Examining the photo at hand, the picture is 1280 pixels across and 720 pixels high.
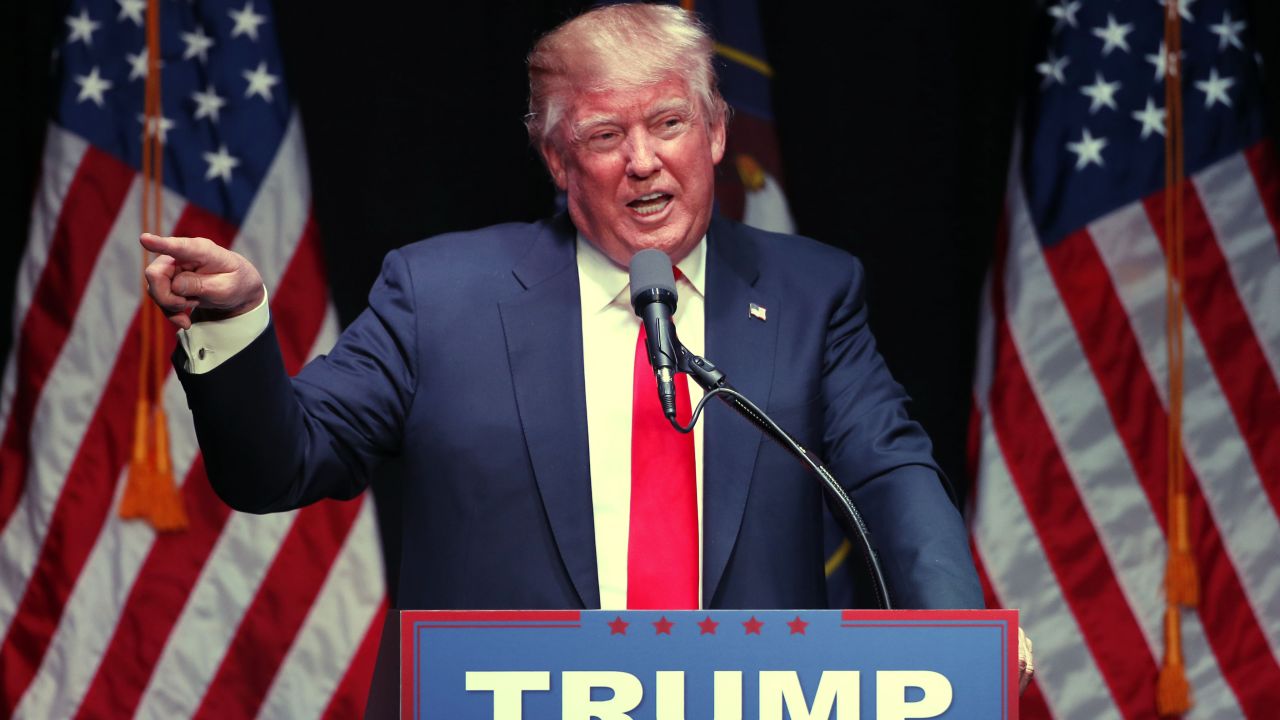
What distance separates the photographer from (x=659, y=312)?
62.7 inches

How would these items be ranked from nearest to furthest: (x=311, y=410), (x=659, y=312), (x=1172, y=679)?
(x=659, y=312)
(x=311, y=410)
(x=1172, y=679)

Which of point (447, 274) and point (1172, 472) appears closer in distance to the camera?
point (447, 274)

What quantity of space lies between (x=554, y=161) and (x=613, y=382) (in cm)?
32

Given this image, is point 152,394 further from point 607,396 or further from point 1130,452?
point 1130,452

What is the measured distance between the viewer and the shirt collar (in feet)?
6.74

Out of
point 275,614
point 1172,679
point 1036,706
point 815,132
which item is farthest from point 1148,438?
point 275,614

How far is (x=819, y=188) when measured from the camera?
3.33 m

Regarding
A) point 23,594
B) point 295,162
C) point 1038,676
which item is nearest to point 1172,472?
point 1038,676

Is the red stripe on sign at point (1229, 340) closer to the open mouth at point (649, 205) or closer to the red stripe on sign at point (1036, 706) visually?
the red stripe on sign at point (1036, 706)

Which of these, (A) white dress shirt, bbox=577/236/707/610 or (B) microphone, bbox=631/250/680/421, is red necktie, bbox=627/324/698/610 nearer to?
(A) white dress shirt, bbox=577/236/707/610

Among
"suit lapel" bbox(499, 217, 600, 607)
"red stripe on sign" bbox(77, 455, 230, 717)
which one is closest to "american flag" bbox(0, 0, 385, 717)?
"red stripe on sign" bbox(77, 455, 230, 717)

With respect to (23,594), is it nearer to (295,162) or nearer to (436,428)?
(295,162)

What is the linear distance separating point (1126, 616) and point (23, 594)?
2333 millimetres

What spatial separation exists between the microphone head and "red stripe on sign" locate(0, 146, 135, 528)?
6.75 feet
